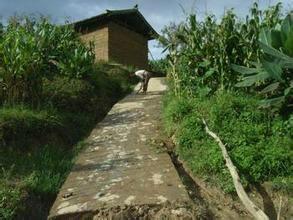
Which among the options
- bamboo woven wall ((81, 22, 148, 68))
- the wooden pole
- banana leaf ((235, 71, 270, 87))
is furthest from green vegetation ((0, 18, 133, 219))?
bamboo woven wall ((81, 22, 148, 68))

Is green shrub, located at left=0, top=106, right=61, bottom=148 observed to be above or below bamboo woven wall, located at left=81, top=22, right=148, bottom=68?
below

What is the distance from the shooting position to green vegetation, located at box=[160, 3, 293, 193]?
271 inches

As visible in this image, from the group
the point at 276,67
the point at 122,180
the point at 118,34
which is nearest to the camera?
the point at 122,180

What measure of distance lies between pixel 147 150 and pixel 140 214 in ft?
7.56

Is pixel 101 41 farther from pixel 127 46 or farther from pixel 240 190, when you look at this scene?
pixel 240 190

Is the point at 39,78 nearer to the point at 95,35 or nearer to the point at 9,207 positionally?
the point at 9,207

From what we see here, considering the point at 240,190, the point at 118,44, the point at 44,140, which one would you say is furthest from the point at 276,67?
the point at 118,44

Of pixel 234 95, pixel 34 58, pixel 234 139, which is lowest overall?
pixel 234 139

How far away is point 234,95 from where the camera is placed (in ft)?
28.5

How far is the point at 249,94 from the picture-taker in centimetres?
888

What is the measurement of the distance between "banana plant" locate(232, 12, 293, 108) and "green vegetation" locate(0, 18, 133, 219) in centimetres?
295

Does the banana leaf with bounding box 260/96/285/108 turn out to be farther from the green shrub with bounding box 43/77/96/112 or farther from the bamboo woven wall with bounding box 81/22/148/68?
the bamboo woven wall with bounding box 81/22/148/68

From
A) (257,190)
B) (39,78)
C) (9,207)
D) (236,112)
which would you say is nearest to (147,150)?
(236,112)

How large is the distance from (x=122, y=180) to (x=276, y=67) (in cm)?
273
